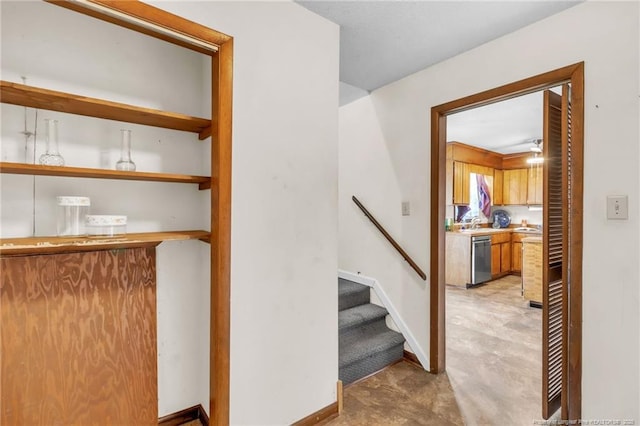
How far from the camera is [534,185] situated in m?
5.73

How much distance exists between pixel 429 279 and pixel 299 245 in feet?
4.04

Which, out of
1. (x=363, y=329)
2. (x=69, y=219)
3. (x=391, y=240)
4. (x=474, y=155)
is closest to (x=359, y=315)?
(x=363, y=329)

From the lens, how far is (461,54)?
7.34 feet

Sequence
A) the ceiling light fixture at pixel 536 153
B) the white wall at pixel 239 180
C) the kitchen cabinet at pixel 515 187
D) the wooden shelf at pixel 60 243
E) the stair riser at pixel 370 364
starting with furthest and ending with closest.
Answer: the kitchen cabinet at pixel 515 187 < the ceiling light fixture at pixel 536 153 < the stair riser at pixel 370 364 < the white wall at pixel 239 180 < the wooden shelf at pixel 60 243

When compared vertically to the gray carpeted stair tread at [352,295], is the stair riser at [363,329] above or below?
below

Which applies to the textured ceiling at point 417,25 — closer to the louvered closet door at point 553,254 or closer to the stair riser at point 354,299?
the louvered closet door at point 553,254

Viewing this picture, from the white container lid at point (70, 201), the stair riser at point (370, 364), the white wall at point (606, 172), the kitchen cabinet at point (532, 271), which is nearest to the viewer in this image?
the white container lid at point (70, 201)

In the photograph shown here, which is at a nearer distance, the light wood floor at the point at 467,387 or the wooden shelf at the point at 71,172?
the wooden shelf at the point at 71,172

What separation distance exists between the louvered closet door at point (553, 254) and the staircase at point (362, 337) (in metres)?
1.03

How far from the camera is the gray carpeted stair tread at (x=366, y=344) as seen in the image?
2.27m

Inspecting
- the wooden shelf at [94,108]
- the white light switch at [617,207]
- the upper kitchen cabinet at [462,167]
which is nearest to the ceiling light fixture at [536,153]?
the upper kitchen cabinet at [462,167]

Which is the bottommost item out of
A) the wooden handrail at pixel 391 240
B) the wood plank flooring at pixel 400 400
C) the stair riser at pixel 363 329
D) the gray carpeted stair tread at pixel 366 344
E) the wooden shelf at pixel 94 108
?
the wood plank flooring at pixel 400 400

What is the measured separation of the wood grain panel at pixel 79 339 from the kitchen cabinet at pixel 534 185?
6339 millimetres

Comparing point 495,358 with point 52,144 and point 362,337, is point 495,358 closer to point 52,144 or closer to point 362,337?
point 362,337
